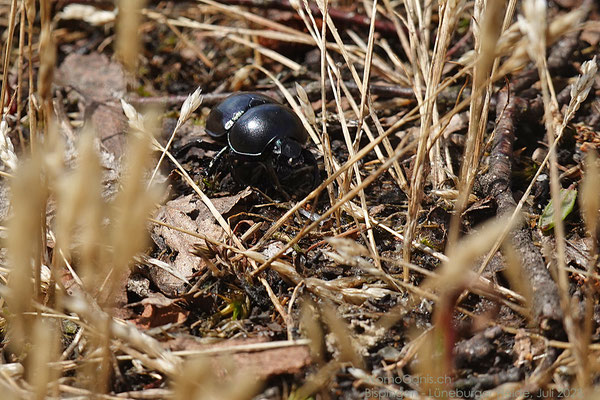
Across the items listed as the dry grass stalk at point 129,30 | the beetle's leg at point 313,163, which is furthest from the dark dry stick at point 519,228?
the dry grass stalk at point 129,30

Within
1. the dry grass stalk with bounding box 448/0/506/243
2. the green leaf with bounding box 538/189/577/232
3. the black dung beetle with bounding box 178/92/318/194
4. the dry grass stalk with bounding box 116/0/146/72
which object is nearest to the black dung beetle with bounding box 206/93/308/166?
the black dung beetle with bounding box 178/92/318/194

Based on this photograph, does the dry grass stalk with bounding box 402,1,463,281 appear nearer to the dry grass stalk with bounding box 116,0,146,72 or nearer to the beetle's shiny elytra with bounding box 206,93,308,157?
the dry grass stalk with bounding box 116,0,146,72

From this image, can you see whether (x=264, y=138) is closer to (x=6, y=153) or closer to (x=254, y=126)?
(x=254, y=126)

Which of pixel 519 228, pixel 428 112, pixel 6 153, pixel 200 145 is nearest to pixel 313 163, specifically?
pixel 200 145

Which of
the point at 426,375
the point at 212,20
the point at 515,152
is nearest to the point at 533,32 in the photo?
the point at 426,375

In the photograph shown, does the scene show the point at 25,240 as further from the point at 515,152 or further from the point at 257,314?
the point at 515,152
